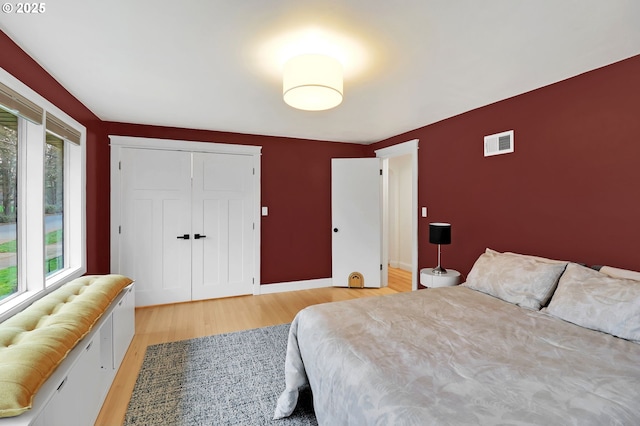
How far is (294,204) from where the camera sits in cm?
434

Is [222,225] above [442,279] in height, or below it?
above

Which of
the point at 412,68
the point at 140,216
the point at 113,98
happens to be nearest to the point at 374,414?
the point at 412,68

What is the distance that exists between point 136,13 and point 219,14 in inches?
16.7

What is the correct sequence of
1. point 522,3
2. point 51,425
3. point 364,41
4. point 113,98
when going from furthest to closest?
1. point 113,98
2. point 364,41
3. point 522,3
4. point 51,425

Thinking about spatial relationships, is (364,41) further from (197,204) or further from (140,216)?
(140,216)

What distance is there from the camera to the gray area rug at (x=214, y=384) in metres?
1.80

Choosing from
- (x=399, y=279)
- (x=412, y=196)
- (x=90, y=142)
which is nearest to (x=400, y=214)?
(x=399, y=279)

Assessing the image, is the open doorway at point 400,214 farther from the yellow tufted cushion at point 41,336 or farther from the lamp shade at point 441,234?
the yellow tufted cushion at point 41,336

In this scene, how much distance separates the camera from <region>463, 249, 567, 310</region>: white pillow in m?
2.05

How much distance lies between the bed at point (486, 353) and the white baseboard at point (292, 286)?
7.58 ft

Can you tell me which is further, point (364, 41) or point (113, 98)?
point (113, 98)

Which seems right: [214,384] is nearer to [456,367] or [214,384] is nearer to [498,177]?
[456,367]

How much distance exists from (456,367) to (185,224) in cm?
344

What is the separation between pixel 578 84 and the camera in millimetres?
2252
